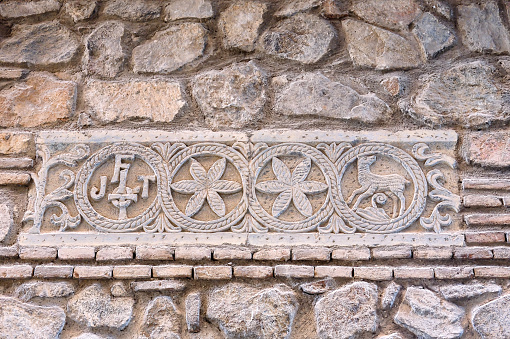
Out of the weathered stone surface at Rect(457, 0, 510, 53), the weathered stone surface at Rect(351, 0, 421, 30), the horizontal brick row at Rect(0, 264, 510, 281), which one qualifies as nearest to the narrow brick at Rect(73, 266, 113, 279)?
the horizontal brick row at Rect(0, 264, 510, 281)

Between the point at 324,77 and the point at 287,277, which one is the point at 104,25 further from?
the point at 287,277

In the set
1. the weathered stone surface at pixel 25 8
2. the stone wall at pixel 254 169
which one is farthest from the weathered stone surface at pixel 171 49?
the weathered stone surface at pixel 25 8

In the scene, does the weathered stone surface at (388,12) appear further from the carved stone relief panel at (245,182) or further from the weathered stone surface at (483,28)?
the carved stone relief panel at (245,182)

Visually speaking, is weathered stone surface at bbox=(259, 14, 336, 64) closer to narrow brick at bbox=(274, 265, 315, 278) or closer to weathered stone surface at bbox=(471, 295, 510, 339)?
narrow brick at bbox=(274, 265, 315, 278)

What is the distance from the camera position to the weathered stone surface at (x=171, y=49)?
7.84 ft

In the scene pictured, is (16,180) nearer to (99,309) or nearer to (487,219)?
(99,309)

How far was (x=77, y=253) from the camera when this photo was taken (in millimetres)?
2033

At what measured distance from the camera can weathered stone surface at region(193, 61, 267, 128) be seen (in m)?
2.26

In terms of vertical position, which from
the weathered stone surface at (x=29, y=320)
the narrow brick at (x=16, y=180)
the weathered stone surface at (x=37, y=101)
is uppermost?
the weathered stone surface at (x=37, y=101)

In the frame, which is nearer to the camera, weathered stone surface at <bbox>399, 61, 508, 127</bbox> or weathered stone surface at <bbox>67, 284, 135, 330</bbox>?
weathered stone surface at <bbox>67, 284, 135, 330</bbox>

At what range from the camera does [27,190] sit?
2.20 metres

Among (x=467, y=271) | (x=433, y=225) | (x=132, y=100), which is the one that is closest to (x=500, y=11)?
(x=433, y=225)

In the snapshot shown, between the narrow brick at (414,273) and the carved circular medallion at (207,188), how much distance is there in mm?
653

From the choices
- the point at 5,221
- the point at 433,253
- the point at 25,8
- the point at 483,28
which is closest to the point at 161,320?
the point at 5,221
